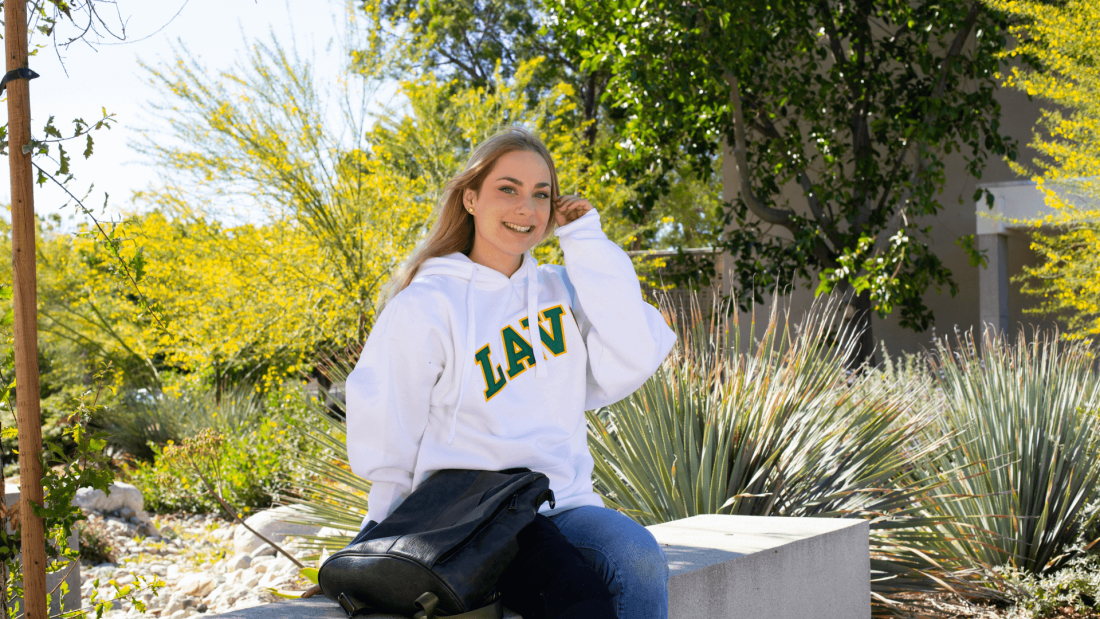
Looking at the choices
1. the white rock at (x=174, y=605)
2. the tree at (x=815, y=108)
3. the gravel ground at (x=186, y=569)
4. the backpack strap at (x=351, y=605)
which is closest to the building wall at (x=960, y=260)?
the tree at (x=815, y=108)

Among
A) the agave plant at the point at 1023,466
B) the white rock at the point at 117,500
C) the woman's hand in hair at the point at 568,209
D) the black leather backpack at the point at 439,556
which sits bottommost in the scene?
the white rock at the point at 117,500

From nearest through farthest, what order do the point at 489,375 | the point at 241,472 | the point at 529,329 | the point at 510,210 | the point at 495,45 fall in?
the point at 489,375 < the point at 529,329 < the point at 510,210 < the point at 241,472 < the point at 495,45

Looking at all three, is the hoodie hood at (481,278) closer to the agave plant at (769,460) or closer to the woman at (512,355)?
the woman at (512,355)

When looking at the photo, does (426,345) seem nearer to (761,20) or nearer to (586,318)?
(586,318)

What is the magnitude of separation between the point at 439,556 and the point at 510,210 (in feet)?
3.51

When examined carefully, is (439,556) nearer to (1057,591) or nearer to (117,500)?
(1057,591)

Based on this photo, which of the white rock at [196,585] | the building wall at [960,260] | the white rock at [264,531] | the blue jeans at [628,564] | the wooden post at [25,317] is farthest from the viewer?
the building wall at [960,260]

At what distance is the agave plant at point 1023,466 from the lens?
393 cm

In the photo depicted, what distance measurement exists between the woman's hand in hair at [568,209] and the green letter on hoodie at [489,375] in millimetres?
546

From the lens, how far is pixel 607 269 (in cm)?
244

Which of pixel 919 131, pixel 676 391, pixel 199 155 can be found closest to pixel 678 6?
pixel 919 131

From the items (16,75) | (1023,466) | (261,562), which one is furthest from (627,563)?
(261,562)

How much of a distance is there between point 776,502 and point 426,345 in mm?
1883

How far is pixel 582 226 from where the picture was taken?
251cm
